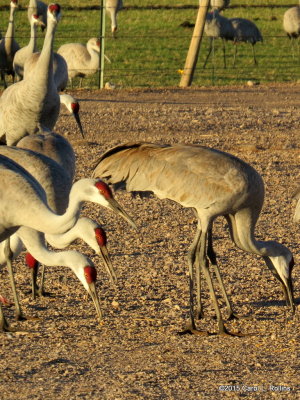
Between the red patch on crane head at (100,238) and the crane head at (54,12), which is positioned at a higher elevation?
the crane head at (54,12)

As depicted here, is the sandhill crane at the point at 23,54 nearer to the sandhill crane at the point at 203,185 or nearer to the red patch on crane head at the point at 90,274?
the sandhill crane at the point at 203,185

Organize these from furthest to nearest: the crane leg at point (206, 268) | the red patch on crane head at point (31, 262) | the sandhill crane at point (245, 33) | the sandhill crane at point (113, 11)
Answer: the sandhill crane at point (113, 11), the sandhill crane at point (245, 33), the red patch on crane head at point (31, 262), the crane leg at point (206, 268)

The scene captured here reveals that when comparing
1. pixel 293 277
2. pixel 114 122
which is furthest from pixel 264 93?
pixel 293 277

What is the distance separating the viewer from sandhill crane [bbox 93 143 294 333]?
6.29 meters

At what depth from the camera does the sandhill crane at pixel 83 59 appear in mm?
17344

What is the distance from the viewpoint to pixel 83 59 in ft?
57.0

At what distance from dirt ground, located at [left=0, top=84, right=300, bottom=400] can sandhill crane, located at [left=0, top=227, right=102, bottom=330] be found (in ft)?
0.95

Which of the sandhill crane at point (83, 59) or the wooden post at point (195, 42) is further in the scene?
the sandhill crane at point (83, 59)

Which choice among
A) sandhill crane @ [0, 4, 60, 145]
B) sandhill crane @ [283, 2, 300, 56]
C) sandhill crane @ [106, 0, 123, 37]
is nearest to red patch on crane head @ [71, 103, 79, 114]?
sandhill crane @ [0, 4, 60, 145]

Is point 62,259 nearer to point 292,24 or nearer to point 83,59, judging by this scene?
point 83,59

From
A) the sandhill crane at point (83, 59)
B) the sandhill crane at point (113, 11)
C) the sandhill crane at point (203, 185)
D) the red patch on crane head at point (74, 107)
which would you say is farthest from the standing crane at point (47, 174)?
the sandhill crane at point (113, 11)

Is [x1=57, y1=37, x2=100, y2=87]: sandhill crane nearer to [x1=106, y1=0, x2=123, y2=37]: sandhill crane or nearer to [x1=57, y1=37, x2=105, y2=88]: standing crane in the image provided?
[x1=57, y1=37, x2=105, y2=88]: standing crane

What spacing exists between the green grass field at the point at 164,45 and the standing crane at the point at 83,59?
28 centimetres

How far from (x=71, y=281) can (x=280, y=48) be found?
17032 mm
